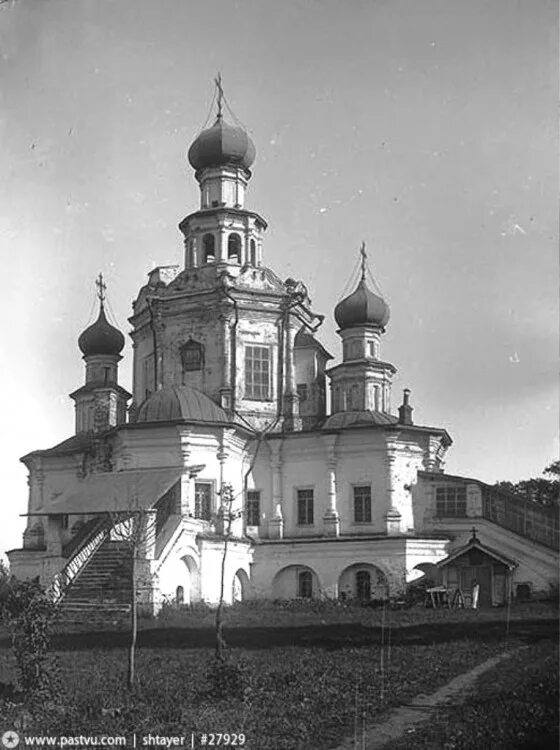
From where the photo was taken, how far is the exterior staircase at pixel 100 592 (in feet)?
47.3

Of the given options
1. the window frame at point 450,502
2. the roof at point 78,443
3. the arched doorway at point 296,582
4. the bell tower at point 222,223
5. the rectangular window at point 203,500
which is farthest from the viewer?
the bell tower at point 222,223

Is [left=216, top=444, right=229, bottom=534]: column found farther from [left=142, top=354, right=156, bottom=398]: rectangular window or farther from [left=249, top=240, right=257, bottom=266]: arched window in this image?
[left=249, top=240, right=257, bottom=266]: arched window

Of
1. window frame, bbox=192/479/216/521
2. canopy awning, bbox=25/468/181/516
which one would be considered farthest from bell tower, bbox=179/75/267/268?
canopy awning, bbox=25/468/181/516

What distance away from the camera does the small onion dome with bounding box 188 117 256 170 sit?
44.1 ft

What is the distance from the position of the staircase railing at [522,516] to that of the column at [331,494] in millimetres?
4955

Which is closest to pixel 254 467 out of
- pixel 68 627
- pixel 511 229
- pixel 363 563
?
pixel 363 563

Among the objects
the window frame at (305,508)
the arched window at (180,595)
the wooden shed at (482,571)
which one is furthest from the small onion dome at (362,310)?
the arched window at (180,595)

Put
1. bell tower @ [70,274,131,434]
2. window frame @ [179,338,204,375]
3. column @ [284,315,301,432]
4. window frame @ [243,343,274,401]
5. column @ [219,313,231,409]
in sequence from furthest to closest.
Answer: window frame @ [179,338,204,375]
column @ [219,313,231,409]
window frame @ [243,343,274,401]
column @ [284,315,301,432]
bell tower @ [70,274,131,434]

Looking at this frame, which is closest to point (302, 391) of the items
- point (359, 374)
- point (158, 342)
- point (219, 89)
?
point (359, 374)

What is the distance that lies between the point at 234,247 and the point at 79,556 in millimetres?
9613

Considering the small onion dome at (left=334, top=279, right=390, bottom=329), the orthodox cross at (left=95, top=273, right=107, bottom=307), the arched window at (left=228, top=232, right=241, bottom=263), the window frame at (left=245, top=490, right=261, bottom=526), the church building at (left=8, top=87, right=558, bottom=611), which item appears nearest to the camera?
the orthodox cross at (left=95, top=273, right=107, bottom=307)

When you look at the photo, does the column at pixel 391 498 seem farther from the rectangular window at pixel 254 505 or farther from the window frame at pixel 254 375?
the window frame at pixel 254 375

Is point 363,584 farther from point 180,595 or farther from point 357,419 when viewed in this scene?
point 180,595

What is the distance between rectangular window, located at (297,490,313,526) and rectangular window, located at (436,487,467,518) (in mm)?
4368
